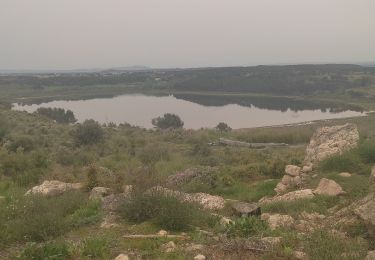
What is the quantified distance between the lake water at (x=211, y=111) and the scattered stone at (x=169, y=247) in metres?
52.7

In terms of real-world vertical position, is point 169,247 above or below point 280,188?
above

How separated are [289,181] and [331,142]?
351 cm

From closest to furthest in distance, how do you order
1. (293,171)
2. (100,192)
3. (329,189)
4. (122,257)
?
(122,257), (329,189), (100,192), (293,171)

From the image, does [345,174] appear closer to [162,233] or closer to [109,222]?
[162,233]

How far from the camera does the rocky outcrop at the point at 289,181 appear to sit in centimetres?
1051

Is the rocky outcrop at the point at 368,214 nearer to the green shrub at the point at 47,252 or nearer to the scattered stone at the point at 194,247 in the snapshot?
Answer: the scattered stone at the point at 194,247

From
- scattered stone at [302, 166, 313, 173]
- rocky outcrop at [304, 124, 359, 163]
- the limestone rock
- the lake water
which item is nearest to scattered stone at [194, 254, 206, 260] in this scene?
the limestone rock

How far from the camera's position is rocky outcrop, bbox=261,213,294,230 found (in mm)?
6832

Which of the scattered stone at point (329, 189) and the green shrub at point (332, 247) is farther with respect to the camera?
the scattered stone at point (329, 189)

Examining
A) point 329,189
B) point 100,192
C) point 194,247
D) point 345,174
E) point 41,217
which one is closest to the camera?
point 194,247

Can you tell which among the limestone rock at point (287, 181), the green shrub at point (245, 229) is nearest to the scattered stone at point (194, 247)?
the green shrub at point (245, 229)

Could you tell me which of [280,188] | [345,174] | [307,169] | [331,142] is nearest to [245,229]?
[280,188]

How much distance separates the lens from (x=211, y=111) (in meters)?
77.0

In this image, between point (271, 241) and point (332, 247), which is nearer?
point (332, 247)
